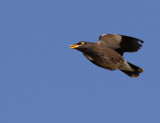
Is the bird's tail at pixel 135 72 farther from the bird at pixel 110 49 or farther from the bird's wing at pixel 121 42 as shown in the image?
the bird's wing at pixel 121 42

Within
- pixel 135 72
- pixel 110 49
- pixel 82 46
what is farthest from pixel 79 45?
pixel 135 72

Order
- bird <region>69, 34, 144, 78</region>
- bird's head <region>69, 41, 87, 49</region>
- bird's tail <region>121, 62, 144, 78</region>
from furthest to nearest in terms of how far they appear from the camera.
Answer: bird's tail <region>121, 62, 144, 78</region>, bird <region>69, 34, 144, 78</region>, bird's head <region>69, 41, 87, 49</region>

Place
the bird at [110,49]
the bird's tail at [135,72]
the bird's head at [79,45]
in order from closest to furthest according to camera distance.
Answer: the bird's head at [79,45] → the bird at [110,49] → the bird's tail at [135,72]

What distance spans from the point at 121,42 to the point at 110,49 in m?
0.50

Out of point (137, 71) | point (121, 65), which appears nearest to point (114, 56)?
point (121, 65)

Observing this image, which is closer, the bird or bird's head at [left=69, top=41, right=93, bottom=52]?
bird's head at [left=69, top=41, right=93, bottom=52]

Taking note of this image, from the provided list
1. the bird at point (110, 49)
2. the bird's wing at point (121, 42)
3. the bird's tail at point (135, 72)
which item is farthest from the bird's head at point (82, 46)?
the bird's tail at point (135, 72)

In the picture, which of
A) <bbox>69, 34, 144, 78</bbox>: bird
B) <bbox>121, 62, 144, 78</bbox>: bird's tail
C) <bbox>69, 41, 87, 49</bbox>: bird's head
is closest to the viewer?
<bbox>69, 41, 87, 49</bbox>: bird's head

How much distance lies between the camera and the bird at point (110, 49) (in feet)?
47.4

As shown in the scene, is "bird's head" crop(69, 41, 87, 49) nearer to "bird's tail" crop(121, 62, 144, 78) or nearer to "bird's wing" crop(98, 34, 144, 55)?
"bird's wing" crop(98, 34, 144, 55)

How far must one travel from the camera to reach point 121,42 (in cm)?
1505

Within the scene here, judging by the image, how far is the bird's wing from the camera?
1478cm

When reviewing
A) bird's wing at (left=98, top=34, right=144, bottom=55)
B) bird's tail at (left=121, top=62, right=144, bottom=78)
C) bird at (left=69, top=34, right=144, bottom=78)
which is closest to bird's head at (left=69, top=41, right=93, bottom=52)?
bird at (left=69, top=34, right=144, bottom=78)

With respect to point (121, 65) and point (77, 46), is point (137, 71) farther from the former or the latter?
point (77, 46)
